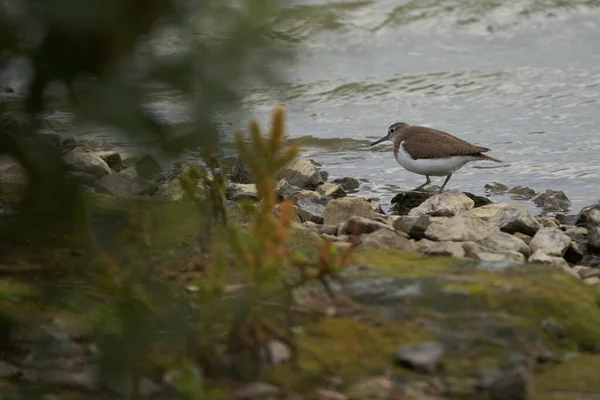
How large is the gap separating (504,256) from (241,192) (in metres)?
3.31

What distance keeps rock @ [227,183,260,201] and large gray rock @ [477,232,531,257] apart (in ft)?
7.36

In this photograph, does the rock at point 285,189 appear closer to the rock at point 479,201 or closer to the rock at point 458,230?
the rock at point 479,201

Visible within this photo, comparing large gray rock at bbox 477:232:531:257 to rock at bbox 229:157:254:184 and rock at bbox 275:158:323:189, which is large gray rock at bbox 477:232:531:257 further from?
rock at bbox 229:157:254:184

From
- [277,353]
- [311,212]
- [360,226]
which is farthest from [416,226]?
[277,353]

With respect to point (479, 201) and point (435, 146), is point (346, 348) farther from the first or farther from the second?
point (435, 146)

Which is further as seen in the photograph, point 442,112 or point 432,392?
point 442,112

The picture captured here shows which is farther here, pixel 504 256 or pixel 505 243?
pixel 505 243

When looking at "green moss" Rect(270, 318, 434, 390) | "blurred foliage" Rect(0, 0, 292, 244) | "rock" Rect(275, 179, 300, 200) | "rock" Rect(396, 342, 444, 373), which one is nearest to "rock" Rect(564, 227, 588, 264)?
"rock" Rect(275, 179, 300, 200)

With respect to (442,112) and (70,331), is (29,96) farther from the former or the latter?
(442,112)

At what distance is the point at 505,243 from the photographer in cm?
691

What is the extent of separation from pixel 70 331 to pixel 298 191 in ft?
19.0

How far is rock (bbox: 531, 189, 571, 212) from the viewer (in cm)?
954

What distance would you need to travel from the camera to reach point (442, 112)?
13977mm

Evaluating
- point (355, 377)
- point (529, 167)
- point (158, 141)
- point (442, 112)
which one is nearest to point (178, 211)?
point (158, 141)
